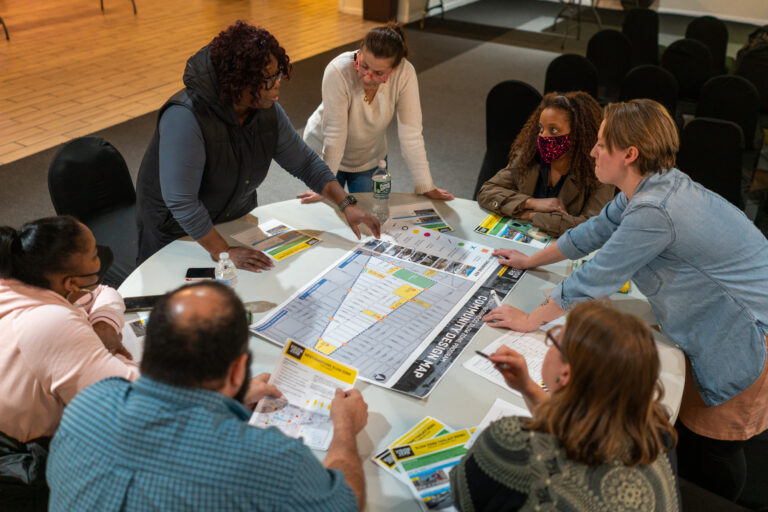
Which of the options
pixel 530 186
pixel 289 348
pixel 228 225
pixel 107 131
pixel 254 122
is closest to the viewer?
pixel 289 348

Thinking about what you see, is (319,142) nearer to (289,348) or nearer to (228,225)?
(228,225)

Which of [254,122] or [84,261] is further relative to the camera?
[254,122]

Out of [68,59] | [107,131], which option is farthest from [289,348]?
[68,59]

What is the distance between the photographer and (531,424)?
4.19ft

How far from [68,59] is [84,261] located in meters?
6.46

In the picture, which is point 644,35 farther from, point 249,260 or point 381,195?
point 249,260

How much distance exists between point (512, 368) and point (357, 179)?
6.46ft

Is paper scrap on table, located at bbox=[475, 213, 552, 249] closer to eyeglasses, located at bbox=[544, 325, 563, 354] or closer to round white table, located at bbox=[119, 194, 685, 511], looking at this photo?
round white table, located at bbox=[119, 194, 685, 511]

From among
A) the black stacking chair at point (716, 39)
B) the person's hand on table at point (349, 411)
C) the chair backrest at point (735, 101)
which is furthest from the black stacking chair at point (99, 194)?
the black stacking chair at point (716, 39)

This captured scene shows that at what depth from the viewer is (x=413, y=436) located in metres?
1.64

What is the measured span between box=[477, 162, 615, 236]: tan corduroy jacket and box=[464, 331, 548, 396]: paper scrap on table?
2.39 feet

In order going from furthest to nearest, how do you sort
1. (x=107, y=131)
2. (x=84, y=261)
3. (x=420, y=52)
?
(x=420, y=52) < (x=107, y=131) < (x=84, y=261)

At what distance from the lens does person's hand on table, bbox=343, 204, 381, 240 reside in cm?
255

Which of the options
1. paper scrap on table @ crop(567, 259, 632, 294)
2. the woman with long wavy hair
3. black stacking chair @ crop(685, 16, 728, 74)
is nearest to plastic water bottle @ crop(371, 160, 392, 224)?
paper scrap on table @ crop(567, 259, 632, 294)
